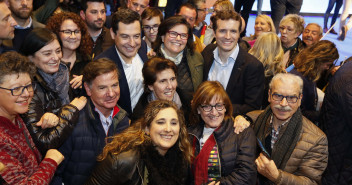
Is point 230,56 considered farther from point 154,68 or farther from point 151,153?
point 151,153

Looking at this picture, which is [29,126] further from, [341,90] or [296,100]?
[341,90]

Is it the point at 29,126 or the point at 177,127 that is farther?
the point at 177,127

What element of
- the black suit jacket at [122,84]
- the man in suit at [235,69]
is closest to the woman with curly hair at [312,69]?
the man in suit at [235,69]

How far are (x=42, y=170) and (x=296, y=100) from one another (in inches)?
77.7

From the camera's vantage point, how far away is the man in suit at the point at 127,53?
3412mm

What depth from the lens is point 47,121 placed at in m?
2.49

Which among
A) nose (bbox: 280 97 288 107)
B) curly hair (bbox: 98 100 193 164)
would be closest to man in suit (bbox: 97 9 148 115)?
curly hair (bbox: 98 100 193 164)

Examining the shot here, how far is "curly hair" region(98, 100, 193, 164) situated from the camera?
2459 mm

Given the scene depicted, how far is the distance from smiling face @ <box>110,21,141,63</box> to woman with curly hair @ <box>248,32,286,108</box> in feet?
5.23

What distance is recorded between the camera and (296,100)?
283 cm

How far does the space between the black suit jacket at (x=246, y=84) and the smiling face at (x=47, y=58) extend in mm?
1669

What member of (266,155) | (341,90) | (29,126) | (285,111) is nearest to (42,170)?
(29,126)

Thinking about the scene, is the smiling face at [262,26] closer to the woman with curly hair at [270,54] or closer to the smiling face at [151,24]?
the woman with curly hair at [270,54]

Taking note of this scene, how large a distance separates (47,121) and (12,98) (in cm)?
38
